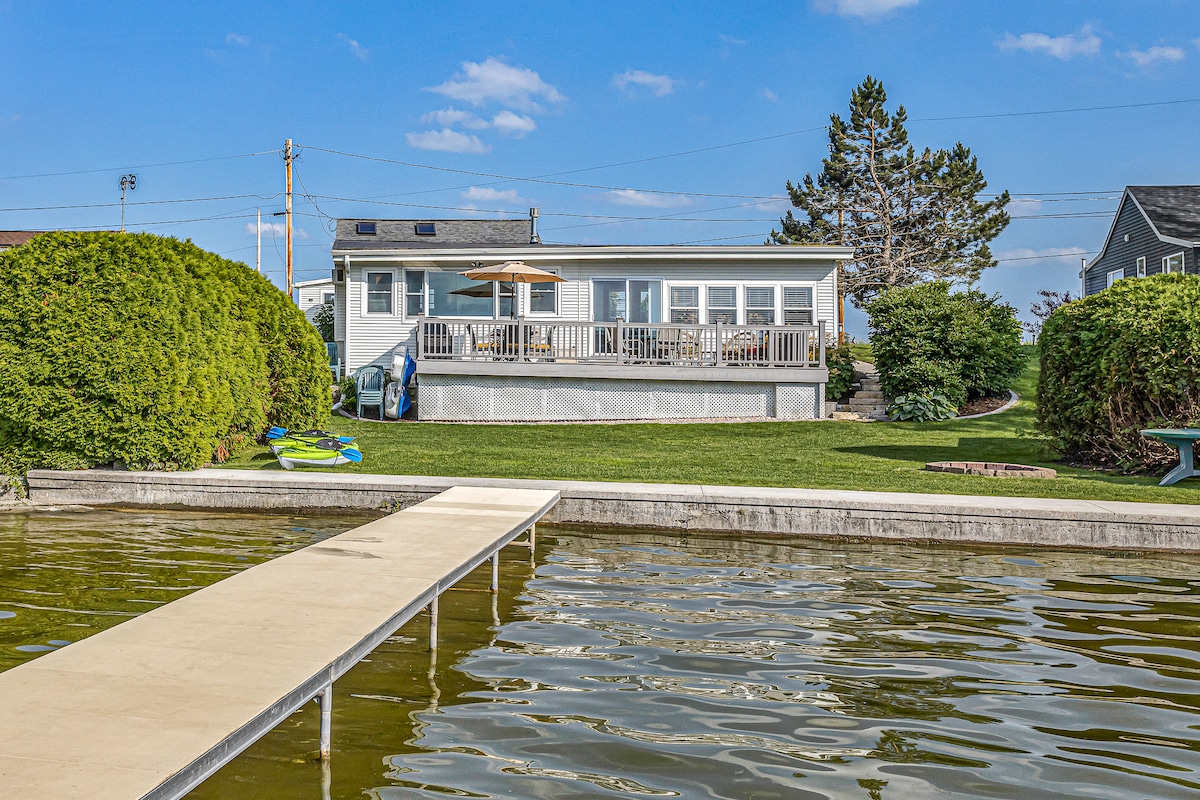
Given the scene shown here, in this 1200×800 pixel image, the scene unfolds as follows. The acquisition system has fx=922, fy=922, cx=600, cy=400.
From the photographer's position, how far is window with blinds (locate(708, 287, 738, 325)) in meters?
21.9

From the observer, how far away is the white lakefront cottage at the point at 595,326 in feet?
61.7

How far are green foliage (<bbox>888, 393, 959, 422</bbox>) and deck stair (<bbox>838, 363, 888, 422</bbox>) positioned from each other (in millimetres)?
512

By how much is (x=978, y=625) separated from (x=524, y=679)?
298 cm

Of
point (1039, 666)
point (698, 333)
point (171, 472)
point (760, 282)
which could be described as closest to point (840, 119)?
point (760, 282)

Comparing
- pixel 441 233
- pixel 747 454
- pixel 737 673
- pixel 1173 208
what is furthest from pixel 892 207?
pixel 737 673

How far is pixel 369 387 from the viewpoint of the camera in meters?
20.4

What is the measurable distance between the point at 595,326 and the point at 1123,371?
33.6 feet

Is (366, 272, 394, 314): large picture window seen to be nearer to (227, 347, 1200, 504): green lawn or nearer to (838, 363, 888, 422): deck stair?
(227, 347, 1200, 504): green lawn

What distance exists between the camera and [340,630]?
13.4 feet

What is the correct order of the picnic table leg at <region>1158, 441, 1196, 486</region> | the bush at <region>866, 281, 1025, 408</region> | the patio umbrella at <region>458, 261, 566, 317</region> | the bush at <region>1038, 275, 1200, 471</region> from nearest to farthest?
the picnic table leg at <region>1158, 441, 1196, 486</region>
the bush at <region>1038, 275, 1200, 471</region>
the bush at <region>866, 281, 1025, 408</region>
the patio umbrella at <region>458, 261, 566, 317</region>

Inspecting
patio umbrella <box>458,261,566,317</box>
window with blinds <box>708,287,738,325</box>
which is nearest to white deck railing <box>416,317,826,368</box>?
patio umbrella <box>458,261,566,317</box>

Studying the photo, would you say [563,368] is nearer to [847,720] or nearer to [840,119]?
[847,720]

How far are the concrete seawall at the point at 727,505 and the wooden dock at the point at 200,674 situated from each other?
333 centimetres

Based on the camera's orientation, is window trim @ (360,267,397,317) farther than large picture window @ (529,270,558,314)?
Yes
